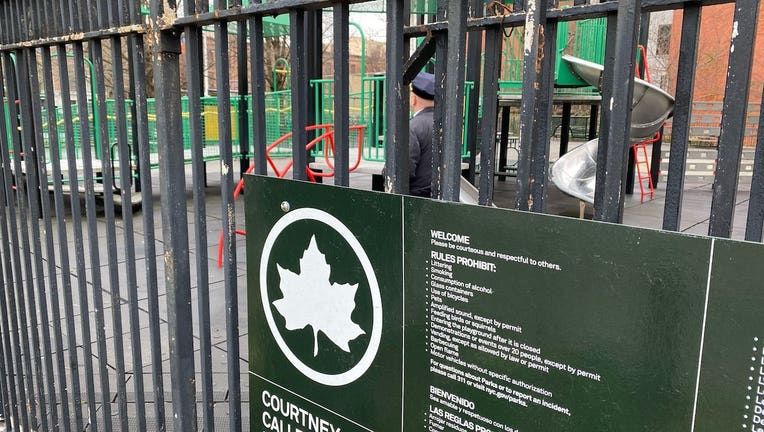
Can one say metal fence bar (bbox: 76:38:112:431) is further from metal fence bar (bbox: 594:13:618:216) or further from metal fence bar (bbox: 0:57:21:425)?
metal fence bar (bbox: 594:13:618:216)

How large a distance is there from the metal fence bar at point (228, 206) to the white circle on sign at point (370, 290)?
0.42 ft

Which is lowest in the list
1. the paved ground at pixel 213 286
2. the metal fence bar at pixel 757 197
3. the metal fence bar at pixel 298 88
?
the paved ground at pixel 213 286

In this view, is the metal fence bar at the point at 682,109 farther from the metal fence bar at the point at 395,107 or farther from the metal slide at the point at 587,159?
the metal slide at the point at 587,159

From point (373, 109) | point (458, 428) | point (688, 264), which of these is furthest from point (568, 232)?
Result: point (373, 109)

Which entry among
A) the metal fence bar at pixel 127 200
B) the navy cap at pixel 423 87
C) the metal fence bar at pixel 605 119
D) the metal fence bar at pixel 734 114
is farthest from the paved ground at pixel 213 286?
the navy cap at pixel 423 87

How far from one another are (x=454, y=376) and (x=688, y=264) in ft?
1.60

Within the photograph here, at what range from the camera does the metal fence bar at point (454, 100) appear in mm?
1054

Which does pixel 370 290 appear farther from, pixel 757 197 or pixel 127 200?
pixel 127 200

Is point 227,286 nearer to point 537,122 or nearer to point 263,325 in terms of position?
point 263,325

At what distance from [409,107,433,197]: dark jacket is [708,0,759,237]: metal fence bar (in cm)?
369

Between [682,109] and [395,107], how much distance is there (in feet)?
1.66

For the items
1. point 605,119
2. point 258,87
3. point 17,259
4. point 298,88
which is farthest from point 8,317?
point 605,119

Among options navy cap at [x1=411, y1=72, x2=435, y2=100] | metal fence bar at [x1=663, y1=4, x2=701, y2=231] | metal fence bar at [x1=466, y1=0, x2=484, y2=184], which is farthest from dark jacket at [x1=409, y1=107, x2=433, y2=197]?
metal fence bar at [x1=663, y1=4, x2=701, y2=231]

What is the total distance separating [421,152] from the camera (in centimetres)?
466
